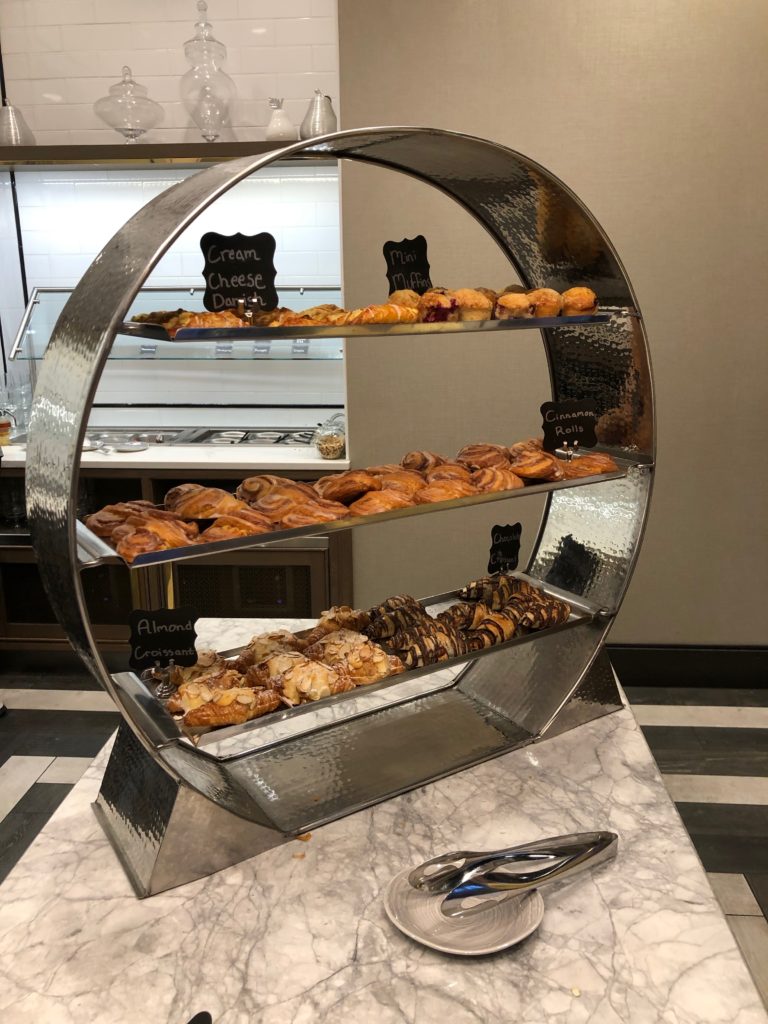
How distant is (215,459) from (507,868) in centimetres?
242

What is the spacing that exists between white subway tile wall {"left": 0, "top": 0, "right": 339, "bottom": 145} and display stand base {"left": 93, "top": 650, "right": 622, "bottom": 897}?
3.10 m

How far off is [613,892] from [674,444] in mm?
2313

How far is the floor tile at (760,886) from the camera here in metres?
2.24

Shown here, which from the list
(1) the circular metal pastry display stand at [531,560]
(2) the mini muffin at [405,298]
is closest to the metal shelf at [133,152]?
(1) the circular metal pastry display stand at [531,560]

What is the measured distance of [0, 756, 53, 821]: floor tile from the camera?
9.11 ft

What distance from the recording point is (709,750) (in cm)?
302

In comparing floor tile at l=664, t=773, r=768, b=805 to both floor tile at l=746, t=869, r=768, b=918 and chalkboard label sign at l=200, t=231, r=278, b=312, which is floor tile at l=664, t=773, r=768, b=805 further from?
chalkboard label sign at l=200, t=231, r=278, b=312

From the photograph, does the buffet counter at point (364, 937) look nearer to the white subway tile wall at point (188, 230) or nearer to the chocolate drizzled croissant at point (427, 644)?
the chocolate drizzled croissant at point (427, 644)

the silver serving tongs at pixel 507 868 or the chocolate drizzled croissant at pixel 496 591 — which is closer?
the silver serving tongs at pixel 507 868

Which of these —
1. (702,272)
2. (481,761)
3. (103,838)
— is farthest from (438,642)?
(702,272)

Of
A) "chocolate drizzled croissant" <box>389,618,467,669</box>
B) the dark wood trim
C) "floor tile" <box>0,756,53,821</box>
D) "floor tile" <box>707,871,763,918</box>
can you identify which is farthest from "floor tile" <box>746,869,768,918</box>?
"floor tile" <box>0,756,53,821</box>

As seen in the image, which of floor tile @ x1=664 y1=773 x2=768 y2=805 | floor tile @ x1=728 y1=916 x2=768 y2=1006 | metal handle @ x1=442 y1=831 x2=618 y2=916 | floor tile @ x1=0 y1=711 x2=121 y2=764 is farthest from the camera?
floor tile @ x1=0 y1=711 x2=121 y2=764

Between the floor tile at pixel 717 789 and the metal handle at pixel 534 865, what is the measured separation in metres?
1.55

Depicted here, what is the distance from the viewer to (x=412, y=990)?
1108mm
